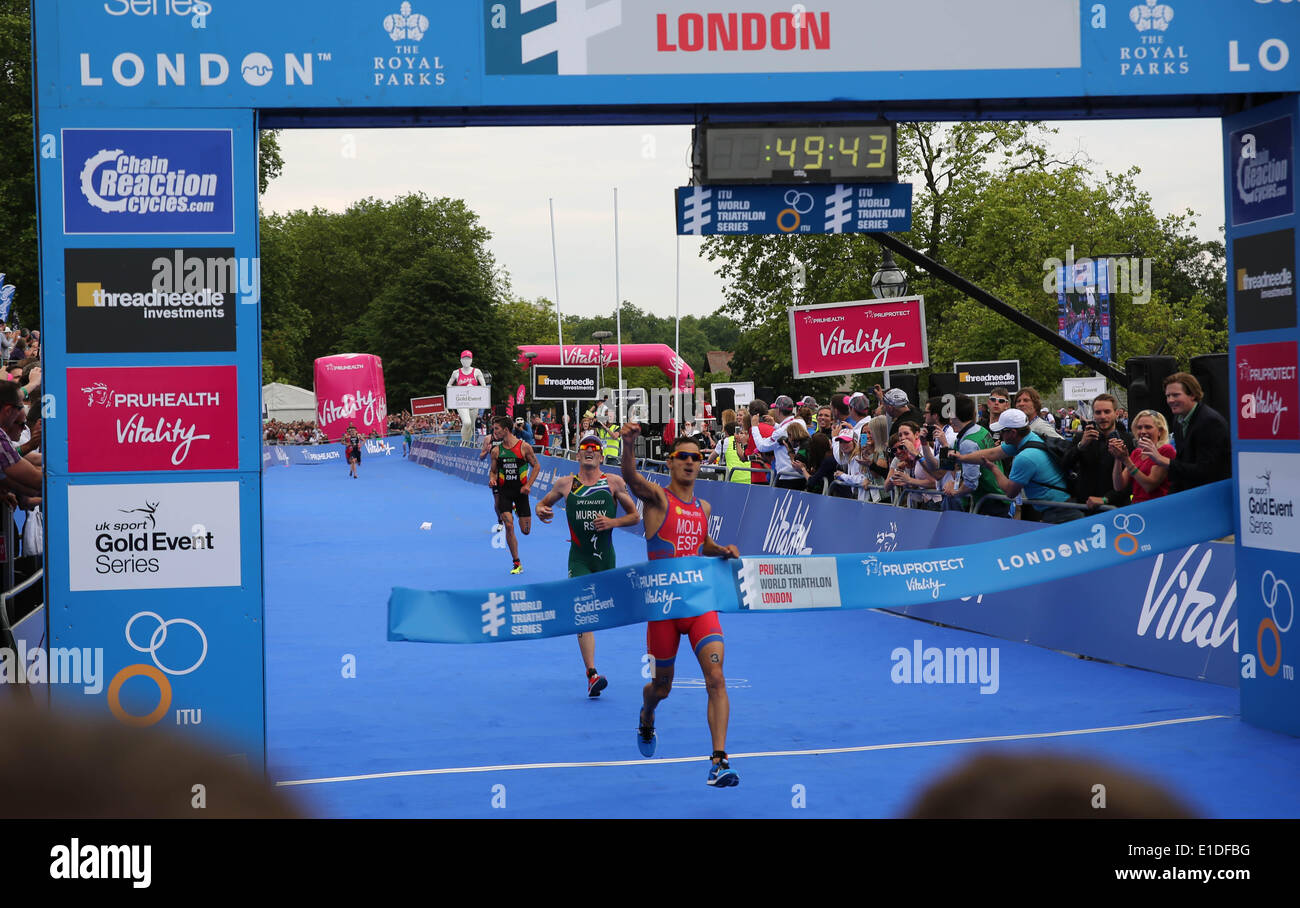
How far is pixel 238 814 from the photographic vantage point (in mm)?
1755

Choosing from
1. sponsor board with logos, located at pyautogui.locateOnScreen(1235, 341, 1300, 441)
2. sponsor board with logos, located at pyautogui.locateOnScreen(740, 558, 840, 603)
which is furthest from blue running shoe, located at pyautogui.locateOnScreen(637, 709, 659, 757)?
sponsor board with logos, located at pyautogui.locateOnScreen(1235, 341, 1300, 441)

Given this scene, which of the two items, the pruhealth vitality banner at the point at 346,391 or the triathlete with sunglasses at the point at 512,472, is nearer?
the triathlete with sunglasses at the point at 512,472

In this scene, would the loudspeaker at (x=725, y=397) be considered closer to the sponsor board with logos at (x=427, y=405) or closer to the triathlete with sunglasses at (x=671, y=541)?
the triathlete with sunglasses at (x=671, y=541)

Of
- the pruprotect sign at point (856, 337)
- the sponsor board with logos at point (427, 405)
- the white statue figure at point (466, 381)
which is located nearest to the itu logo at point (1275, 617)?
the pruprotect sign at point (856, 337)

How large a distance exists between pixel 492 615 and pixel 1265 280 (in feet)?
18.4

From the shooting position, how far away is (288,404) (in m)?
85.4

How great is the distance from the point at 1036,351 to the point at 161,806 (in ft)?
146

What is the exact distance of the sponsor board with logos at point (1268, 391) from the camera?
27.8 feet

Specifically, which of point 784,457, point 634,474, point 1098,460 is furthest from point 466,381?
point 634,474

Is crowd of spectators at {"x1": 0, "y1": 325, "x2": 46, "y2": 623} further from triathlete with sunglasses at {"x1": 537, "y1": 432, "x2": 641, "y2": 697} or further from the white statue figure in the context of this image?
the white statue figure

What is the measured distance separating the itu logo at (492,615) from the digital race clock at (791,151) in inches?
113

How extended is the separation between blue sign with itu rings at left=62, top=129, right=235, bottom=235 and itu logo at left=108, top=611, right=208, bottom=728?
7.28 ft

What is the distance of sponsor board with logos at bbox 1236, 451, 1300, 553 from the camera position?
27.9 feet

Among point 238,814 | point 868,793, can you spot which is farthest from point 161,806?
point 868,793
